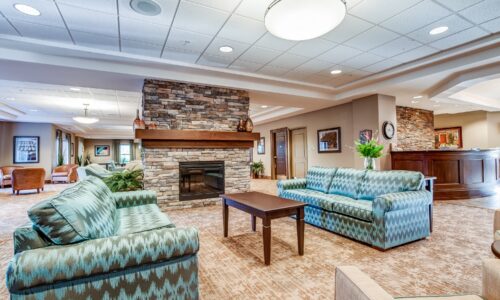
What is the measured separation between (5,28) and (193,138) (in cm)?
300

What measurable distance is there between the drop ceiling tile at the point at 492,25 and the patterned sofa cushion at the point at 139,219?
4570mm

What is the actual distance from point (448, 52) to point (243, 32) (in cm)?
349

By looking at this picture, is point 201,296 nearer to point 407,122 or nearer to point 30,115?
point 407,122

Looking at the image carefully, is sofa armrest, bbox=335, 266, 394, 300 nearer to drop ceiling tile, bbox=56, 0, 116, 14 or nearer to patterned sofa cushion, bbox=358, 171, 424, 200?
patterned sofa cushion, bbox=358, 171, 424, 200

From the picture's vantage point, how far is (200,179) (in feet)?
17.2

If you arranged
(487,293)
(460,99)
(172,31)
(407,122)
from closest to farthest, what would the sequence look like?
(487,293)
(172,31)
(460,99)
(407,122)

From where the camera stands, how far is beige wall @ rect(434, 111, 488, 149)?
8.84 metres

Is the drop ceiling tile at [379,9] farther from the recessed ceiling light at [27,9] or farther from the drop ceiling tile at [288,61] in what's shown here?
the recessed ceiling light at [27,9]

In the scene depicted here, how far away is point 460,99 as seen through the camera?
654cm

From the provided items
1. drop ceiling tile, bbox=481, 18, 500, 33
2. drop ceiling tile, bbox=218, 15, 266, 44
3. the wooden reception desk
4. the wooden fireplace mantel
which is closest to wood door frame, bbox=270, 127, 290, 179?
the wooden fireplace mantel

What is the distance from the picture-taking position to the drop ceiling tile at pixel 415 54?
→ 13.2 ft

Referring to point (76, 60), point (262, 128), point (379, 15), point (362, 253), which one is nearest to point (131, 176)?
point (76, 60)

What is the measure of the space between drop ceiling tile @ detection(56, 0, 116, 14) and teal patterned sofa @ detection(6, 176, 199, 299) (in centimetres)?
218

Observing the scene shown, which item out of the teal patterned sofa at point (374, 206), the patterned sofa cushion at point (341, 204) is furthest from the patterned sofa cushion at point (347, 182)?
the patterned sofa cushion at point (341, 204)
